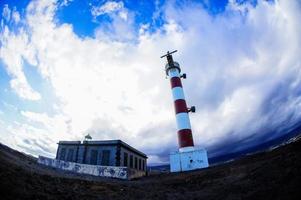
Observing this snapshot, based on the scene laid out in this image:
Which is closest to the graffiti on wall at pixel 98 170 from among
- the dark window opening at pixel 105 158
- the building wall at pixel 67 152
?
the dark window opening at pixel 105 158

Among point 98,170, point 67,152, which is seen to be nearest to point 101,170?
point 98,170

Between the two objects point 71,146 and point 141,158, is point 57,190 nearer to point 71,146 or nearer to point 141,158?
point 71,146

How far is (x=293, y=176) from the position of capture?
7238 millimetres

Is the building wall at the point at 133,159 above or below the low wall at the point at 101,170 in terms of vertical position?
above

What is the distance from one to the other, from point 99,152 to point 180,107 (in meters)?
13.7

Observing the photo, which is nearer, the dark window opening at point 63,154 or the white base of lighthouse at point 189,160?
the white base of lighthouse at point 189,160

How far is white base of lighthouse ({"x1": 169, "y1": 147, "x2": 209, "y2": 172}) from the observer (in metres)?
20.8

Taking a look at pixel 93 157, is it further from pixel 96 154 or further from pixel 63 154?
pixel 63 154

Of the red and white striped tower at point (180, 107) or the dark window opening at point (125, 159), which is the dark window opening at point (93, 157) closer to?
the dark window opening at point (125, 159)

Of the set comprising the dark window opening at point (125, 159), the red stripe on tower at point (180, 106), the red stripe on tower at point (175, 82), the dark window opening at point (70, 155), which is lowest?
the dark window opening at point (125, 159)

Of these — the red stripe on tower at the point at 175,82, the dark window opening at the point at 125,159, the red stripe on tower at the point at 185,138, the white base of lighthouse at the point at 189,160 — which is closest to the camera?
the white base of lighthouse at the point at 189,160

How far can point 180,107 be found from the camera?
A: 81.1 ft

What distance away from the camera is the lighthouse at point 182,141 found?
20906 millimetres

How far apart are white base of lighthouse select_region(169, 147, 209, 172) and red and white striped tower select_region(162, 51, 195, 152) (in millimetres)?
844
